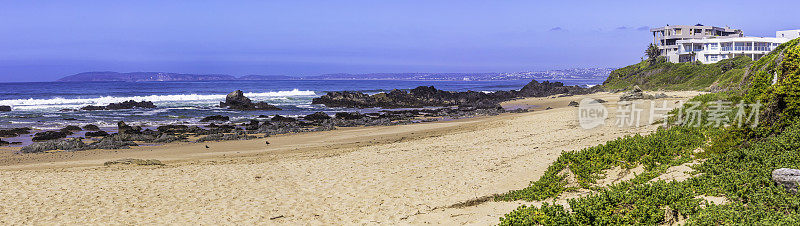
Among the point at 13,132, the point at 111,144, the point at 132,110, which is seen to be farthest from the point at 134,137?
the point at 132,110

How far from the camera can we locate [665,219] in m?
5.60

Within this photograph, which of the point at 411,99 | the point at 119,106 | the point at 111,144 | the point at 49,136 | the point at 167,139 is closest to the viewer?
the point at 111,144

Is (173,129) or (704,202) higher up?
(704,202)

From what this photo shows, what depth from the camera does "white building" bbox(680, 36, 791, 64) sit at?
216 ft

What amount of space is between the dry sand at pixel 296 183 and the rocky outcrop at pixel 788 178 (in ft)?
10.1

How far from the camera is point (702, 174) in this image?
7.39m

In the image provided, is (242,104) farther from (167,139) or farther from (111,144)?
(111,144)

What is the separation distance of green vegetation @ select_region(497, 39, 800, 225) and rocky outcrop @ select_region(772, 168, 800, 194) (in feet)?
0.28

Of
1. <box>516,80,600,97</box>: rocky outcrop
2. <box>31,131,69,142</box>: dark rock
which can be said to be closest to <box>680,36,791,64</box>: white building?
<box>516,80,600,97</box>: rocky outcrop

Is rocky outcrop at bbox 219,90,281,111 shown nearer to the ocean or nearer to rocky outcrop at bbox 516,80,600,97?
the ocean

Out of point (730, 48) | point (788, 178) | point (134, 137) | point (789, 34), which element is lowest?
point (134, 137)

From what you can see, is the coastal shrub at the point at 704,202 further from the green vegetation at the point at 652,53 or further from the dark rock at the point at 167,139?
the green vegetation at the point at 652,53

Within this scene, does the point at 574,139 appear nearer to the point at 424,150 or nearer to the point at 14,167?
the point at 424,150

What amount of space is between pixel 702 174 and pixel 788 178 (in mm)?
1742
